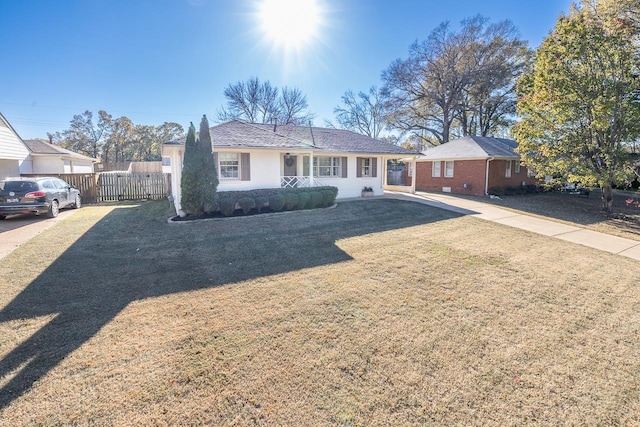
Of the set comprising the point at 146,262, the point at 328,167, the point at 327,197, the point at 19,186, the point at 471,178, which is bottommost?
the point at 146,262

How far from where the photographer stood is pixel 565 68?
38.3 ft

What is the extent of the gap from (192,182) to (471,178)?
15.9 m

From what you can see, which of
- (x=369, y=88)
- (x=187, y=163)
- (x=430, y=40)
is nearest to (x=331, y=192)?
(x=187, y=163)

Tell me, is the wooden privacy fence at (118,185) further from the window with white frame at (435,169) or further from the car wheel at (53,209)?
the window with white frame at (435,169)

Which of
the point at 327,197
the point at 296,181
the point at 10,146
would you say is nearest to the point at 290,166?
the point at 296,181

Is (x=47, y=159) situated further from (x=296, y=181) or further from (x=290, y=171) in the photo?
(x=296, y=181)

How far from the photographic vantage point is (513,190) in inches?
738

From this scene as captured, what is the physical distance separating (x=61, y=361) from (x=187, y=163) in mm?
7618

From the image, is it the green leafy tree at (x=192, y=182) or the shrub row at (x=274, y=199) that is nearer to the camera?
the green leafy tree at (x=192, y=182)

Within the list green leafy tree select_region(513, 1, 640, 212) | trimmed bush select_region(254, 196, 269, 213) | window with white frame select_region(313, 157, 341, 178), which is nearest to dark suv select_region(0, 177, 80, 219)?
trimmed bush select_region(254, 196, 269, 213)

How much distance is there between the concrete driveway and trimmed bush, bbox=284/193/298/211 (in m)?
7.06

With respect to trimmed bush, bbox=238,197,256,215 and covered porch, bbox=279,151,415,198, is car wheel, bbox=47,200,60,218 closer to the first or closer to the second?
trimmed bush, bbox=238,197,256,215

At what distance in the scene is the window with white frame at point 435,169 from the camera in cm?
2027

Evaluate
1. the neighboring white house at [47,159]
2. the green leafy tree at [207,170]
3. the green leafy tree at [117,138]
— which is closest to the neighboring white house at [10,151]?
the neighboring white house at [47,159]
